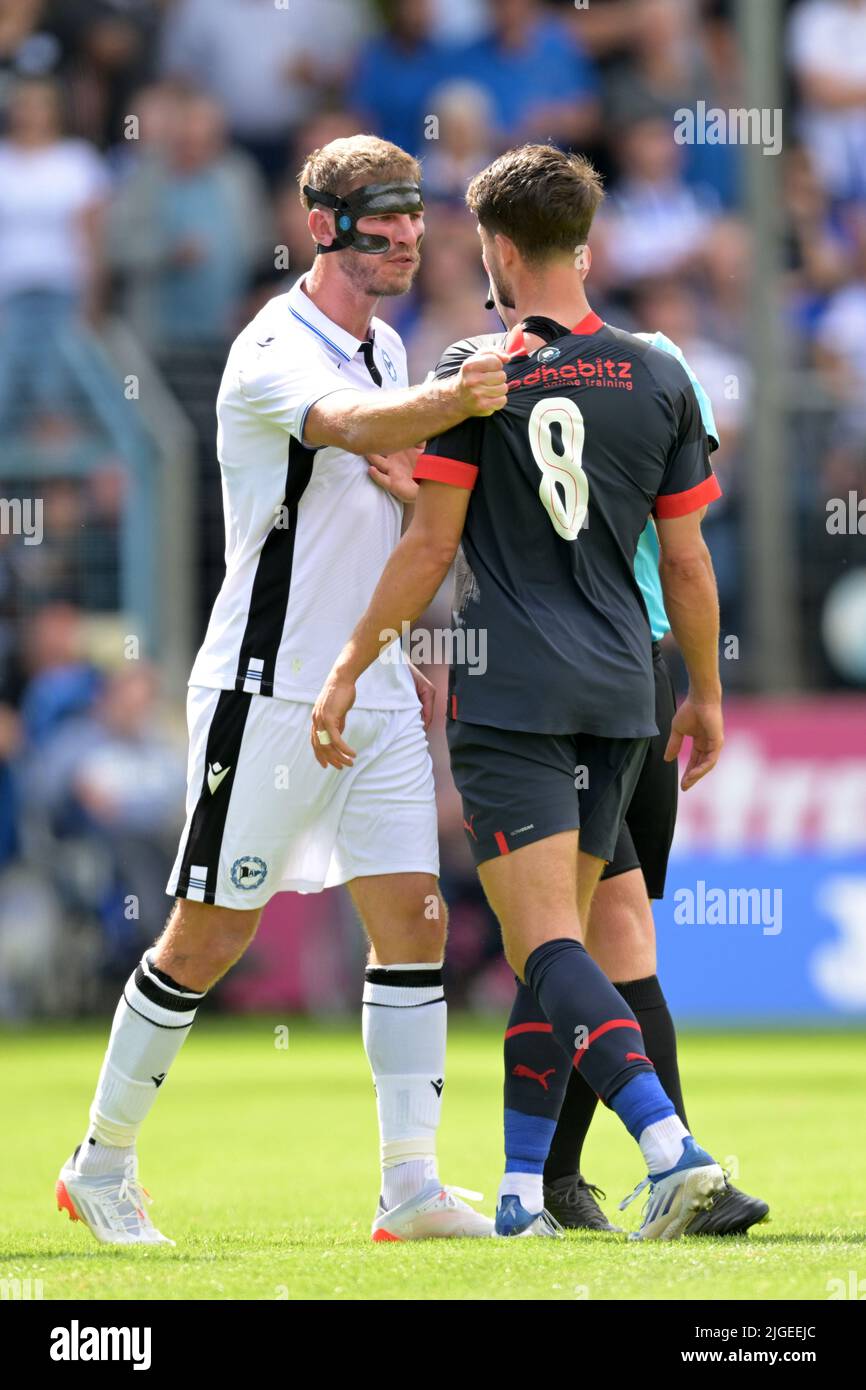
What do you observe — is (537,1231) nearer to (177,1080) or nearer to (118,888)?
(177,1080)

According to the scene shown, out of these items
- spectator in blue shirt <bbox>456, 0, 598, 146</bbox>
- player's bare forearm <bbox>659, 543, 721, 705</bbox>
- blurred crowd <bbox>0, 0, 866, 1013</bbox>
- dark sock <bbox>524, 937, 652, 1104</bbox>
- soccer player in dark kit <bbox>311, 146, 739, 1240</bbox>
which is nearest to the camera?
dark sock <bbox>524, 937, 652, 1104</bbox>

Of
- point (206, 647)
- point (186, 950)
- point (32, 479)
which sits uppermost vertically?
point (32, 479)

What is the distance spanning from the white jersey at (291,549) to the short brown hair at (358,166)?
328mm

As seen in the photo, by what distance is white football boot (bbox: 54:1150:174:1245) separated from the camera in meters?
5.11

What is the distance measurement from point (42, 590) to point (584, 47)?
561 centimetres

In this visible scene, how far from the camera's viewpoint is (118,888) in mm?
12734

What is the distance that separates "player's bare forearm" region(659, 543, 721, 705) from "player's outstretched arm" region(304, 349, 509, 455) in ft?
2.00

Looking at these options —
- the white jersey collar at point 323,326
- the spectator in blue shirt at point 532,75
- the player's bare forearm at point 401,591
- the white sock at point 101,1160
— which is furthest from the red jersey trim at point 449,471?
the spectator in blue shirt at point 532,75

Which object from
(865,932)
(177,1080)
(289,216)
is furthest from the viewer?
(289,216)

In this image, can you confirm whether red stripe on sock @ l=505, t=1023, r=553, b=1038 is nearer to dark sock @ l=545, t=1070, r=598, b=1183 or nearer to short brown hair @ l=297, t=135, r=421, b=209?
dark sock @ l=545, t=1070, r=598, b=1183

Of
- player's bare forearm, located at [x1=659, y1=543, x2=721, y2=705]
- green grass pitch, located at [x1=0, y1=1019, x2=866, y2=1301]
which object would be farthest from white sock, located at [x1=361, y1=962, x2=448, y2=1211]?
player's bare forearm, located at [x1=659, y1=543, x2=721, y2=705]

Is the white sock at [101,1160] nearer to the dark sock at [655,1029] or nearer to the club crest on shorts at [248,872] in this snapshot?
the club crest on shorts at [248,872]

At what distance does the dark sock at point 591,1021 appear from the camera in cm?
450

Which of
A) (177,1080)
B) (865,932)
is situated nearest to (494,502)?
(177,1080)
